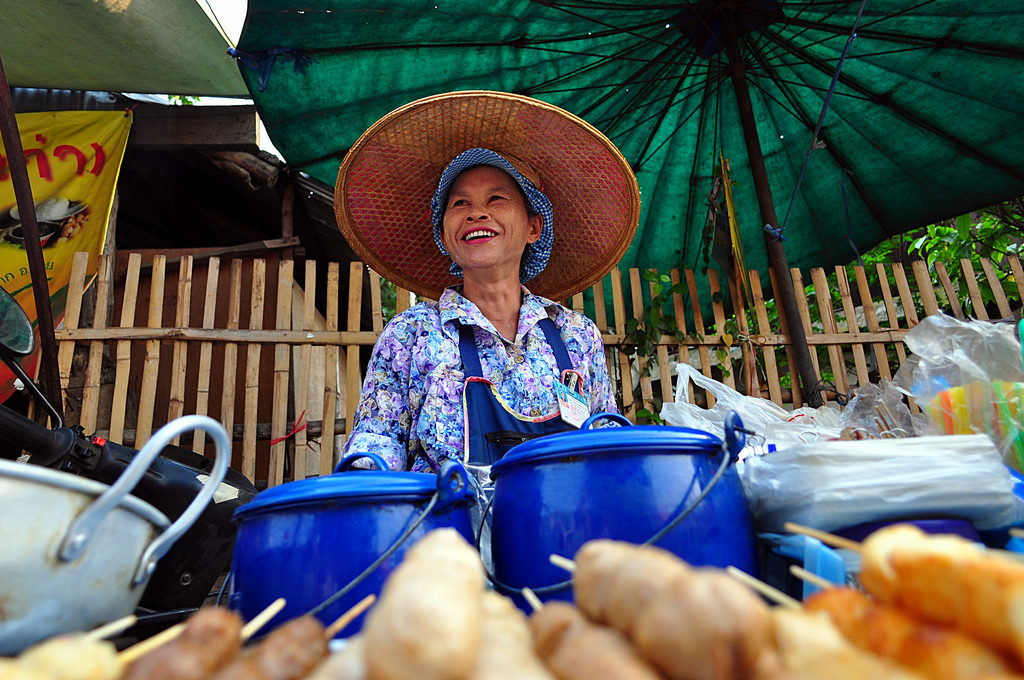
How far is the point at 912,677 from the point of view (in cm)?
57

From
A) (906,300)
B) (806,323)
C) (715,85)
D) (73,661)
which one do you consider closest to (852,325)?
(806,323)

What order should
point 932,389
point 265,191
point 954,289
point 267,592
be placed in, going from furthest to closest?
point 265,191
point 954,289
point 932,389
point 267,592

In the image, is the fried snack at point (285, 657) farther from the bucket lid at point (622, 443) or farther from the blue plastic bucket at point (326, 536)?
the bucket lid at point (622, 443)

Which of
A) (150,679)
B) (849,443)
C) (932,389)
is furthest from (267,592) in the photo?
(932,389)

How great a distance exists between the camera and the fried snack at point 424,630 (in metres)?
0.57

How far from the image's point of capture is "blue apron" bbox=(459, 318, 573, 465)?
2.24 m

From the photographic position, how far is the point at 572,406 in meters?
2.34

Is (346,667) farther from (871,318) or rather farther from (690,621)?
(871,318)

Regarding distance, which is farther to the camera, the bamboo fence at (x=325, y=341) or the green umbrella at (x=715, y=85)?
the bamboo fence at (x=325, y=341)

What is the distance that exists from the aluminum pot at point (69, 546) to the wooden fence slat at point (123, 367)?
284cm

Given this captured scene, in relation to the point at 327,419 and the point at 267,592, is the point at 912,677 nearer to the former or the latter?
the point at 267,592

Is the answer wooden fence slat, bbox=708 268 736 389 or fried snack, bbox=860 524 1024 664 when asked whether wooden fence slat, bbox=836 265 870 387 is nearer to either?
wooden fence slat, bbox=708 268 736 389

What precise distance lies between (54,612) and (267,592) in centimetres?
36

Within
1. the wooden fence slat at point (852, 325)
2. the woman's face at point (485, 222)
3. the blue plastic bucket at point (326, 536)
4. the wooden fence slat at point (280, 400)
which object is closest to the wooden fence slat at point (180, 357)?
the wooden fence slat at point (280, 400)
